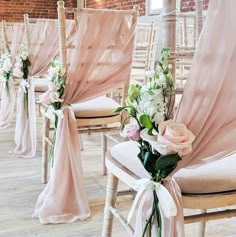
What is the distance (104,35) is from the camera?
194cm

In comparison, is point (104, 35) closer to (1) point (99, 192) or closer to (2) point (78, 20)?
(2) point (78, 20)

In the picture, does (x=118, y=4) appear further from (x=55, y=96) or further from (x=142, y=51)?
(x=55, y=96)

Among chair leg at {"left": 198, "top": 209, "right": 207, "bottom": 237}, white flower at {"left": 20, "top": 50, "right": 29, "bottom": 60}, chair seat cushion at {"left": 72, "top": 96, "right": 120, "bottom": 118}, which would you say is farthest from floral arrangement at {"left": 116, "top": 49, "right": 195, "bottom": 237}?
white flower at {"left": 20, "top": 50, "right": 29, "bottom": 60}

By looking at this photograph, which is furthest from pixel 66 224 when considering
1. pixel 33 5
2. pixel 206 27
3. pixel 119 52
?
pixel 33 5

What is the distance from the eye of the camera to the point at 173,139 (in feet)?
3.08

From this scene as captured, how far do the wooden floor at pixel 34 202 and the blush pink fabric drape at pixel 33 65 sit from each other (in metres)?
0.12

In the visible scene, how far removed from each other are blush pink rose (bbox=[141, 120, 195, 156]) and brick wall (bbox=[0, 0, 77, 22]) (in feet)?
24.2

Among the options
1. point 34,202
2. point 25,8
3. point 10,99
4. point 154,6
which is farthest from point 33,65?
point 25,8

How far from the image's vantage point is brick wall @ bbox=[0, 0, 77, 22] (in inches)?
300

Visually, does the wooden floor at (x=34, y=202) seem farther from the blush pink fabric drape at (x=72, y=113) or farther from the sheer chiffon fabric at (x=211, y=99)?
the sheer chiffon fabric at (x=211, y=99)

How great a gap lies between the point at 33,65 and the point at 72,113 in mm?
1149

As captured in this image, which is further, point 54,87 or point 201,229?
point 54,87

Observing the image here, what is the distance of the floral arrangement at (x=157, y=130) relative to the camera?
956 mm

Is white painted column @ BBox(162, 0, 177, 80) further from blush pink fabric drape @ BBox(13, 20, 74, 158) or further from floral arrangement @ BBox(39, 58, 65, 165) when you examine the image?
blush pink fabric drape @ BBox(13, 20, 74, 158)
